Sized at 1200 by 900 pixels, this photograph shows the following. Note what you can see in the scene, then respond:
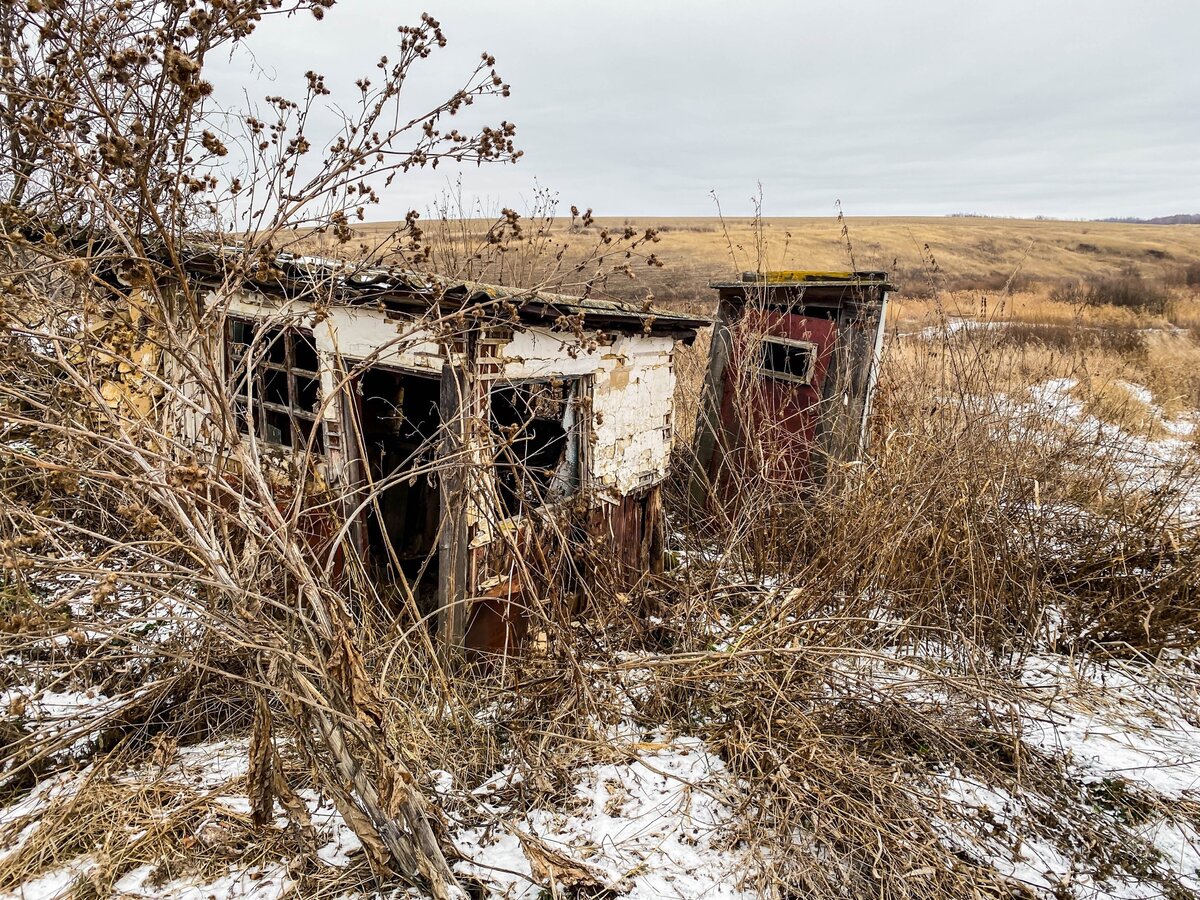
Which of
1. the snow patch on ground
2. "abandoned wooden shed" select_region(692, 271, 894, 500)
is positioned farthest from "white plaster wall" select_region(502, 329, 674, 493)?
the snow patch on ground

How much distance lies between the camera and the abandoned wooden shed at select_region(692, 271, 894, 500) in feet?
19.7

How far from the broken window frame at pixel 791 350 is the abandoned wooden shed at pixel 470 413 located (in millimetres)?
1136

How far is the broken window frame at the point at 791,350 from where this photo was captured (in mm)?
6570

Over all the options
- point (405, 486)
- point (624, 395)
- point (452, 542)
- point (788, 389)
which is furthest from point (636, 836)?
point (788, 389)

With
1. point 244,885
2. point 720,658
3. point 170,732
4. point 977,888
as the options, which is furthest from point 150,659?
point 977,888

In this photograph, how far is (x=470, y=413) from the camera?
3814 millimetres

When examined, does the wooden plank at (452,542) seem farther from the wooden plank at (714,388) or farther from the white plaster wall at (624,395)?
the wooden plank at (714,388)

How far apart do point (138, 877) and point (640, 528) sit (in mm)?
4135

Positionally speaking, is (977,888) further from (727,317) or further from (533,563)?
(727,317)

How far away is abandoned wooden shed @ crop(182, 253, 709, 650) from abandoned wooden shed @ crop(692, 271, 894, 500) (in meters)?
0.82

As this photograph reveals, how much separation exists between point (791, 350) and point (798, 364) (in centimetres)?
17

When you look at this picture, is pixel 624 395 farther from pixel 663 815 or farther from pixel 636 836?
pixel 636 836

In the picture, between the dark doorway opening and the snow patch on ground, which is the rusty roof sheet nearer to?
the dark doorway opening

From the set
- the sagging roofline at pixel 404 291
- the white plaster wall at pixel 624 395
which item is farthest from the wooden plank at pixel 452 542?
the white plaster wall at pixel 624 395
